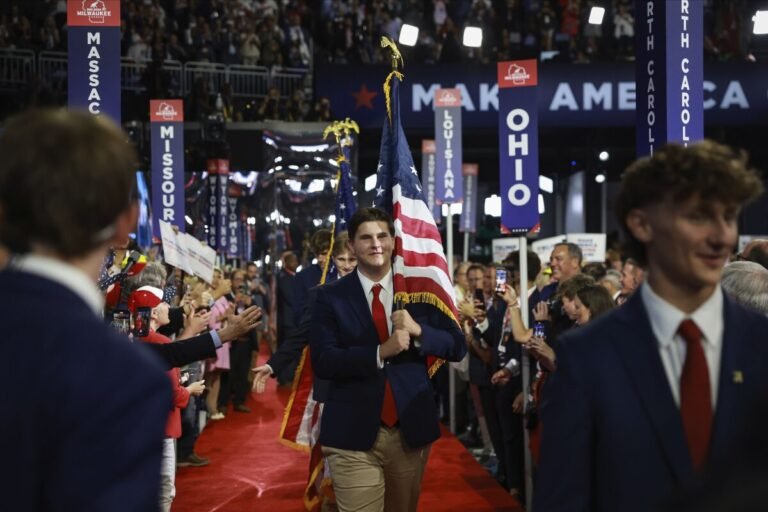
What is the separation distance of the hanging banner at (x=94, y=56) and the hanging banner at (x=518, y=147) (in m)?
3.11

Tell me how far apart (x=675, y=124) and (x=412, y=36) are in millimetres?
7865

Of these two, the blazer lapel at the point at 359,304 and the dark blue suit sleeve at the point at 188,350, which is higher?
the blazer lapel at the point at 359,304

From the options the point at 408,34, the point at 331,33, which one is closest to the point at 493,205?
the point at 331,33

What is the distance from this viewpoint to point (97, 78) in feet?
22.4

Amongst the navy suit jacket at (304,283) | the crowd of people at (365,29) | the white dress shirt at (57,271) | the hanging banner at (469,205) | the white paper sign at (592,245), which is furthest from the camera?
the crowd of people at (365,29)

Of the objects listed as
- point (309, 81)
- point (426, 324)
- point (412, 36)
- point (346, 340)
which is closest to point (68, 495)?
point (346, 340)

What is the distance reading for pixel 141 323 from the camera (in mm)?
5180

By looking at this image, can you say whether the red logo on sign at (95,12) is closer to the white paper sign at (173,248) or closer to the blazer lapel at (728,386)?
the white paper sign at (173,248)

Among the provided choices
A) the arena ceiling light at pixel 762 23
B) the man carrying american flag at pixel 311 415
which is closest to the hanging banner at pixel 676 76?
the man carrying american flag at pixel 311 415

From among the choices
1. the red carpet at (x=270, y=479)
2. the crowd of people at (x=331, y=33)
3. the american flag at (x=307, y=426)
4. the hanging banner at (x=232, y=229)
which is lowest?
the red carpet at (x=270, y=479)

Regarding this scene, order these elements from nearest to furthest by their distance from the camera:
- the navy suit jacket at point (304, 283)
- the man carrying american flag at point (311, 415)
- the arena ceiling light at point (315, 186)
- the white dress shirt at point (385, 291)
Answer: the white dress shirt at point (385, 291)
the man carrying american flag at point (311, 415)
the navy suit jacket at point (304, 283)
the arena ceiling light at point (315, 186)

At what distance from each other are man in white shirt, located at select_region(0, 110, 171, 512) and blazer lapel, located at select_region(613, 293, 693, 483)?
3.53 feet

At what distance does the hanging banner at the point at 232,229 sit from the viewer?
62.8 ft

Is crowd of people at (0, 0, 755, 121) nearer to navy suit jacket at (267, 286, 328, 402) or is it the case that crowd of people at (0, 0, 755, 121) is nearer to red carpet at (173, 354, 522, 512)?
red carpet at (173, 354, 522, 512)
